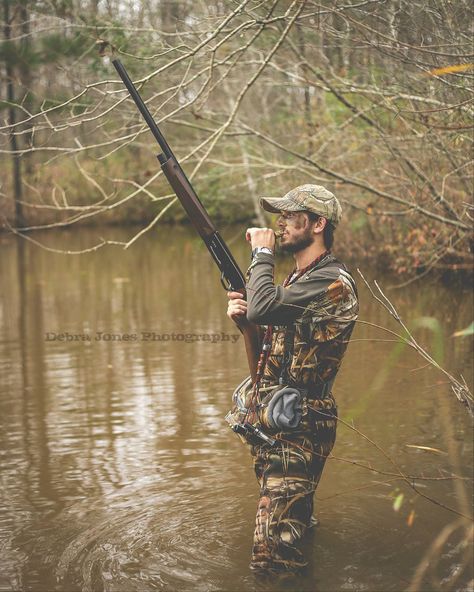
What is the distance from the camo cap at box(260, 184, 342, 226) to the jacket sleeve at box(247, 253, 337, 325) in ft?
0.94

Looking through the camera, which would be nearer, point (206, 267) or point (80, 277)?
point (80, 277)

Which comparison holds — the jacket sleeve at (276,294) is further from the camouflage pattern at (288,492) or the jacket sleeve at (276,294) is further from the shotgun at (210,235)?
the camouflage pattern at (288,492)

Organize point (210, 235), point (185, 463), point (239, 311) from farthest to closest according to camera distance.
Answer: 1. point (185, 463)
2. point (210, 235)
3. point (239, 311)

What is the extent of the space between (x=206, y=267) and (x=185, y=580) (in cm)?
1625

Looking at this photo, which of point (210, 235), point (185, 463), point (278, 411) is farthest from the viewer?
Answer: point (185, 463)

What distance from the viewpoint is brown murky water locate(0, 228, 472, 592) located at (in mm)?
4852

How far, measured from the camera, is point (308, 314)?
4.38m

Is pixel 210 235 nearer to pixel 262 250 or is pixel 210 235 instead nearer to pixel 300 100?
pixel 262 250

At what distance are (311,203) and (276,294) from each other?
20.0 inches

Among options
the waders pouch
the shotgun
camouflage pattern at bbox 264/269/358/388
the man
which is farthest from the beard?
the waders pouch

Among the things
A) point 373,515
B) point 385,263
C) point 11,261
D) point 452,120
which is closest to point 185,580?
point 373,515

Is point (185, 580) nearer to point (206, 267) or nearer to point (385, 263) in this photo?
point (385, 263)

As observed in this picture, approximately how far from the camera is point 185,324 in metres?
12.9

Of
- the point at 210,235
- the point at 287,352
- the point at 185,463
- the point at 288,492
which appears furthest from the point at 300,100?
the point at 288,492
